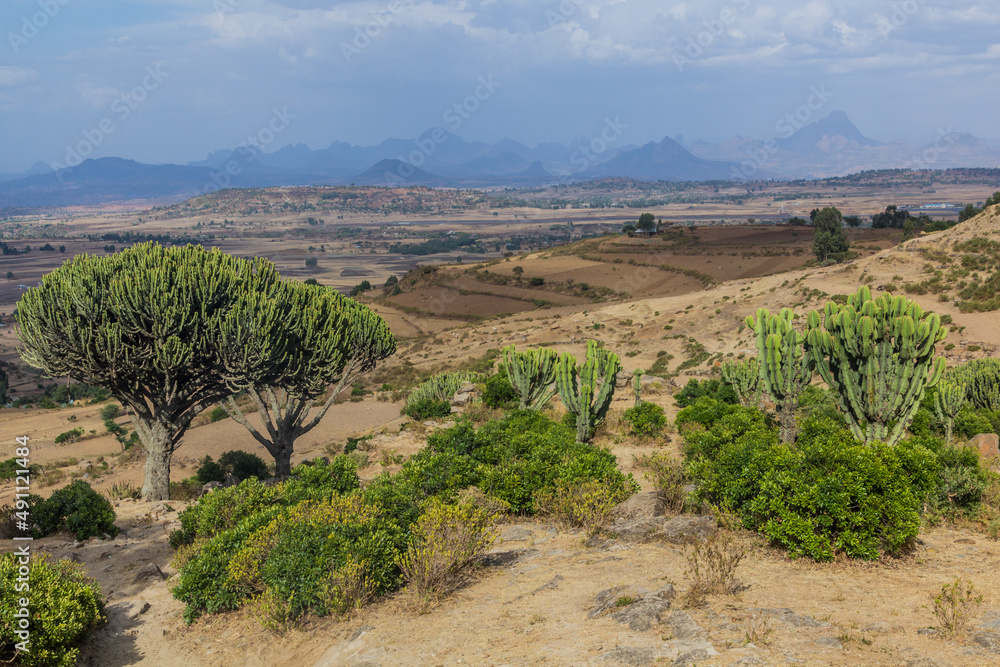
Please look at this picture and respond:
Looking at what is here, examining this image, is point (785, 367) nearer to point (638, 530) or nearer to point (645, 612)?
point (638, 530)

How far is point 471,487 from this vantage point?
13.4m

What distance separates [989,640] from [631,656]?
136 inches

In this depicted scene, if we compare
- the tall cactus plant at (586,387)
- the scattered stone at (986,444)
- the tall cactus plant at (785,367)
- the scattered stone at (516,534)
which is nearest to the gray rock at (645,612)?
the scattered stone at (516,534)

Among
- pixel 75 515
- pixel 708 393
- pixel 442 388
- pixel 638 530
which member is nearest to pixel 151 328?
pixel 75 515

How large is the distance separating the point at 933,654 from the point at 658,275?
7204cm

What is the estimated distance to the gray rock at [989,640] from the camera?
6.14 meters

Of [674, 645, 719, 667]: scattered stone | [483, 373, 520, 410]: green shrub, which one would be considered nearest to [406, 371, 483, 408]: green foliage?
[483, 373, 520, 410]: green shrub

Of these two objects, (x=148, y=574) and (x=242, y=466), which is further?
(x=242, y=466)

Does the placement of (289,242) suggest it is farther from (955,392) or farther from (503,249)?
(955,392)

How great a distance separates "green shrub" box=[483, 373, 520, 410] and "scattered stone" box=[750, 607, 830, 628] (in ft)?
55.0

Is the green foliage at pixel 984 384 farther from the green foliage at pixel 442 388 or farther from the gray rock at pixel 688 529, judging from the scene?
the green foliage at pixel 442 388

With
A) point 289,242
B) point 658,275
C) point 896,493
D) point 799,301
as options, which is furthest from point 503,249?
point 896,493

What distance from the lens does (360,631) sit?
7734 millimetres

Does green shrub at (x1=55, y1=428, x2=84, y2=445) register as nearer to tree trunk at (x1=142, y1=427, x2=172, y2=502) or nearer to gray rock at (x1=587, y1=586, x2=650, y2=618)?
tree trunk at (x1=142, y1=427, x2=172, y2=502)
